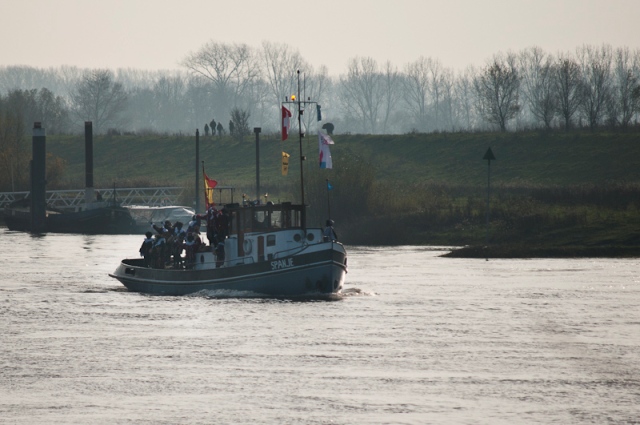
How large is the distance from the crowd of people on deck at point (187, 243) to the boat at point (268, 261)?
209mm

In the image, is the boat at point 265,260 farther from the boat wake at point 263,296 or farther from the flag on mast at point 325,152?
the flag on mast at point 325,152

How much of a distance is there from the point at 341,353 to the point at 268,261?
10.6 metres

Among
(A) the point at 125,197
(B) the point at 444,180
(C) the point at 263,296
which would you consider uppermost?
(B) the point at 444,180

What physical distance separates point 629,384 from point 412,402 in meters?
5.00

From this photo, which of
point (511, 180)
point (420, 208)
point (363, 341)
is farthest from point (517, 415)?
point (511, 180)

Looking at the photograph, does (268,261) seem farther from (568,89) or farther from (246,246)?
(568,89)

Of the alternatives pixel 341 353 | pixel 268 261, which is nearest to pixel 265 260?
pixel 268 261

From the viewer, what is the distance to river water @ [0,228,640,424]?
76.3 ft

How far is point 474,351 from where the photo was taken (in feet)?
96.2

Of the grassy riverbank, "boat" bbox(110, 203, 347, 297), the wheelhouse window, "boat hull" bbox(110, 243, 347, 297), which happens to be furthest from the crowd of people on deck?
the grassy riverbank

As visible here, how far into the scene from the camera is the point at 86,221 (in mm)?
83812

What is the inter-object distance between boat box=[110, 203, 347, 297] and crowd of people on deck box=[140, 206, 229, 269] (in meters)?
0.21

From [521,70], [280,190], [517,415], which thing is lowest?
[517,415]

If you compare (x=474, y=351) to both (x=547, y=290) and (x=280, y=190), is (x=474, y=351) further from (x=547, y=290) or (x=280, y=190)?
(x=280, y=190)
